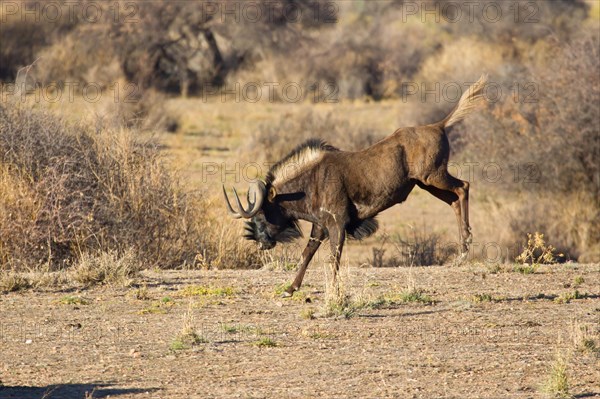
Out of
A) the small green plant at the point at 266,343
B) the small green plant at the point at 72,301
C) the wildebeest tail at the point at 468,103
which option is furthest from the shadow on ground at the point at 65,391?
the wildebeest tail at the point at 468,103

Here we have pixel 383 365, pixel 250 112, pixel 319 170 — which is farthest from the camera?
pixel 250 112

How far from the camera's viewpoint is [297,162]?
1192 cm

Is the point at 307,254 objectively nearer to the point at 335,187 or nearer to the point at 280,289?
the point at 280,289

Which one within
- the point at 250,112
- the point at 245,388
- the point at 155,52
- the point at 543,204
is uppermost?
the point at 155,52

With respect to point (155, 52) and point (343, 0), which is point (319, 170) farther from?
point (343, 0)

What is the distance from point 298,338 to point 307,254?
2.18 meters

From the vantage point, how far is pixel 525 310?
11.0 meters

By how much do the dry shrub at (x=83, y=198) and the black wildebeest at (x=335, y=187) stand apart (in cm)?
282

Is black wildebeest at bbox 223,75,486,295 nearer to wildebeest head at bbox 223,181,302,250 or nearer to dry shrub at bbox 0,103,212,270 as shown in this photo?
wildebeest head at bbox 223,181,302,250

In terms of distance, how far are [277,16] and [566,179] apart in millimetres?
24420

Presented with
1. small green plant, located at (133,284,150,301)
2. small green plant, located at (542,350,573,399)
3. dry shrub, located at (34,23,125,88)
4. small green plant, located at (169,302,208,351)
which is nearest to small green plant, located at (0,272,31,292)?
small green plant, located at (133,284,150,301)

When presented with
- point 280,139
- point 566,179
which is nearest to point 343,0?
point 280,139

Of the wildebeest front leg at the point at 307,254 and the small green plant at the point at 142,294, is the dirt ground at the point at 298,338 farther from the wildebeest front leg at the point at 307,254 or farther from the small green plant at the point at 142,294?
the wildebeest front leg at the point at 307,254

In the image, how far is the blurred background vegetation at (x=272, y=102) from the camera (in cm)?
1461
